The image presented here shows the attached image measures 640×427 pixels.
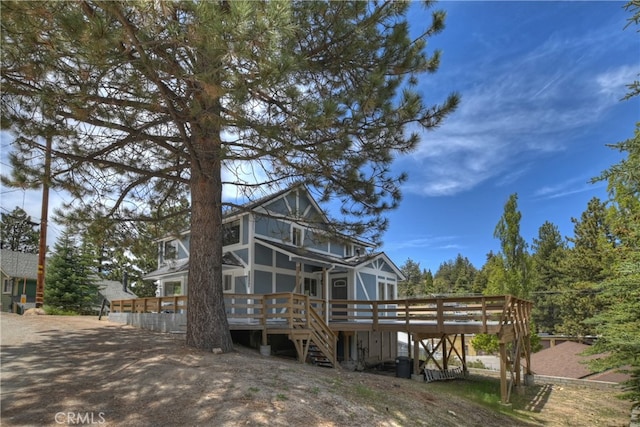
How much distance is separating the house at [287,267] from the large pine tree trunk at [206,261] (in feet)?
12.8

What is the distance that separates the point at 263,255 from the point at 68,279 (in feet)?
51.1

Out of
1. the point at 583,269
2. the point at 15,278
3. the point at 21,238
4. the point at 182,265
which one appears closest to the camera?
the point at 182,265

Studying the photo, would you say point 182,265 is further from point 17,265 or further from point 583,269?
point 583,269

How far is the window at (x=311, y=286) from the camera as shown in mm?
17938

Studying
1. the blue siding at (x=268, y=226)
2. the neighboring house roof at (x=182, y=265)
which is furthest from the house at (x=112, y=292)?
the blue siding at (x=268, y=226)

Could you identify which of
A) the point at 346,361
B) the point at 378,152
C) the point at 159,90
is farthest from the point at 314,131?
the point at 346,361

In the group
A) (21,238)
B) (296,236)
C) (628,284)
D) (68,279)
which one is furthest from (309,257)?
(21,238)

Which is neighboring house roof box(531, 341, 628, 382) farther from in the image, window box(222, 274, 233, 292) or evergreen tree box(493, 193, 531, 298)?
window box(222, 274, 233, 292)

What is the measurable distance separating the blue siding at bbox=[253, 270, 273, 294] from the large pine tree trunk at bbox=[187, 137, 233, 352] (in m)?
6.41

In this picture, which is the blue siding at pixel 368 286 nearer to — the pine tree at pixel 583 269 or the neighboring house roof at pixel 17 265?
the pine tree at pixel 583 269

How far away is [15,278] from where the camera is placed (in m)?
26.9

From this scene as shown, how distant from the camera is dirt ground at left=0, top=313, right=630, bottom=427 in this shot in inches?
194

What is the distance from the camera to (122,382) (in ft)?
20.0

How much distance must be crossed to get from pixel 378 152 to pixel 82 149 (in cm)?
643
